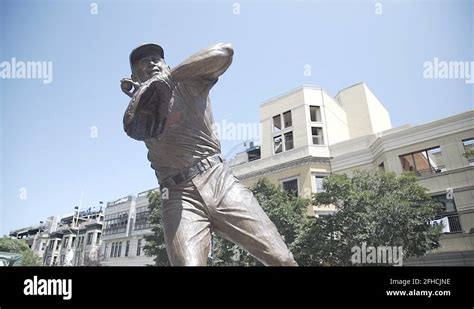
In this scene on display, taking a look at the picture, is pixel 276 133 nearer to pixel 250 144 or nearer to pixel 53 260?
pixel 250 144

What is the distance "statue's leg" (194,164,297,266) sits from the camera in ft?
8.42

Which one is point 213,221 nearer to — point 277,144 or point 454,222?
point 454,222

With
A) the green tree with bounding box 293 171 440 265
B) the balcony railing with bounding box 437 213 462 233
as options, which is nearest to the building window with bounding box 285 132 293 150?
the green tree with bounding box 293 171 440 265

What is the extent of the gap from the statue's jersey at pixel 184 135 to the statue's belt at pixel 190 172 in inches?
1.2

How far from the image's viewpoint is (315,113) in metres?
27.5

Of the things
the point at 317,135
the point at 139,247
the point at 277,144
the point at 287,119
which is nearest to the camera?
the point at 317,135

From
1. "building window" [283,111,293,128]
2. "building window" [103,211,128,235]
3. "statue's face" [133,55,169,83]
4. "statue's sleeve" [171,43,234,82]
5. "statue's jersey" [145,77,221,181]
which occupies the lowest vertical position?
"statue's jersey" [145,77,221,181]

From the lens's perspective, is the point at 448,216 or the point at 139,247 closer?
the point at 448,216

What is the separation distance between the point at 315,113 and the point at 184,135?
2570 cm

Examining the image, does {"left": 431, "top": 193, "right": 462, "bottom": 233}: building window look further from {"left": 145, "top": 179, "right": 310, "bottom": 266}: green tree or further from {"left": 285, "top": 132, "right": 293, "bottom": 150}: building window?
{"left": 285, "top": 132, "right": 293, "bottom": 150}: building window

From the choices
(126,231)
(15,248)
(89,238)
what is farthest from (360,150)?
(15,248)

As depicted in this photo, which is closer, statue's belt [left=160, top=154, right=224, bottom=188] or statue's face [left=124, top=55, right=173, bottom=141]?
statue's face [left=124, top=55, right=173, bottom=141]

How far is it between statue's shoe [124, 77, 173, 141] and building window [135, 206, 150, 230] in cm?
3394

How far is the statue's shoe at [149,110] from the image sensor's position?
240cm
